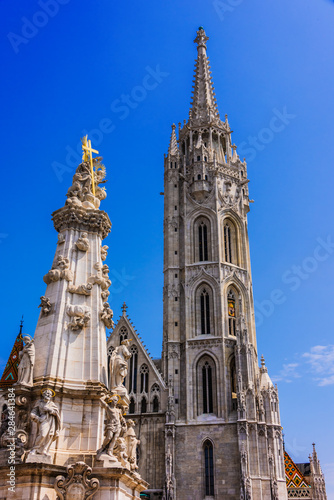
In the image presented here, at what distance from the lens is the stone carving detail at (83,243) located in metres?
15.2

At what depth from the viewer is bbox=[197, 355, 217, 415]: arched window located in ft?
120

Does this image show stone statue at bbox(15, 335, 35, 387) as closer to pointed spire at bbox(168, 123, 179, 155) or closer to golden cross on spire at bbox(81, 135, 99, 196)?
golden cross on spire at bbox(81, 135, 99, 196)

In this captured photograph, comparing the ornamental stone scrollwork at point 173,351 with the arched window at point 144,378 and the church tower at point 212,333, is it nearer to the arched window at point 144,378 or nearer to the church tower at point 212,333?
the church tower at point 212,333

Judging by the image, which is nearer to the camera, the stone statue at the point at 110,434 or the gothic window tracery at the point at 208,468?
the stone statue at the point at 110,434

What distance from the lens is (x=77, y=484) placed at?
1165 cm

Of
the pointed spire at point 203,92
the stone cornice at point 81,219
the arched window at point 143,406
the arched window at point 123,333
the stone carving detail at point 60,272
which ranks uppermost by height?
the pointed spire at point 203,92

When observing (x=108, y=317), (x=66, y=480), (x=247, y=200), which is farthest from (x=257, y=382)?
(x=66, y=480)

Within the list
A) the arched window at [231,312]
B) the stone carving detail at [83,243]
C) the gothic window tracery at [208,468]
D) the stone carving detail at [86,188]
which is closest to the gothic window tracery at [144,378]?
the gothic window tracery at [208,468]

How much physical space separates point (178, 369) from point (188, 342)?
6.35ft

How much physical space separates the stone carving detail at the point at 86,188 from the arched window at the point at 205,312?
2375 cm

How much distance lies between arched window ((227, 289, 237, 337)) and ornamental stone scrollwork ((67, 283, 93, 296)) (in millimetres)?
25972

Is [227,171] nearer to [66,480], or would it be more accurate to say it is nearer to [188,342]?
[188,342]

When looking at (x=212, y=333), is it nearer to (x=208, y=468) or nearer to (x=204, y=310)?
(x=204, y=310)

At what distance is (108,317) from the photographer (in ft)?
48.0
